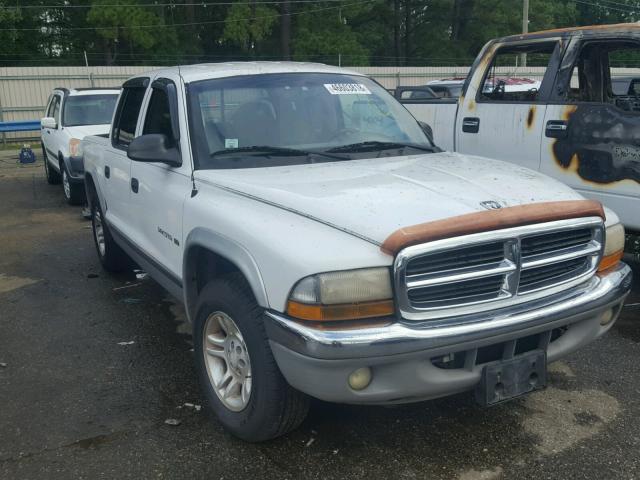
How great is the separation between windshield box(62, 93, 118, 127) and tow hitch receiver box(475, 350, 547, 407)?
9254 millimetres

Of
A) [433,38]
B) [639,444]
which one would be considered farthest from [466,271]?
[433,38]

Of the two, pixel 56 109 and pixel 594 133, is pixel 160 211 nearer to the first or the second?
pixel 594 133

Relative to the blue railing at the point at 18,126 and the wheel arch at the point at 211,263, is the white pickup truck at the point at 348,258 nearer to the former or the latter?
the wheel arch at the point at 211,263

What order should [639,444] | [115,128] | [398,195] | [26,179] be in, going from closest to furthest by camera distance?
[398,195] → [639,444] → [115,128] → [26,179]

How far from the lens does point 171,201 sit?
392cm

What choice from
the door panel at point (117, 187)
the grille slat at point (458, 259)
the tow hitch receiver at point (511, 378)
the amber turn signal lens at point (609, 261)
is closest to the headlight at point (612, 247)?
the amber turn signal lens at point (609, 261)

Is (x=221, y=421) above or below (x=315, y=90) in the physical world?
below

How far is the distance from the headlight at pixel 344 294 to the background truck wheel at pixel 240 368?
1.18 ft

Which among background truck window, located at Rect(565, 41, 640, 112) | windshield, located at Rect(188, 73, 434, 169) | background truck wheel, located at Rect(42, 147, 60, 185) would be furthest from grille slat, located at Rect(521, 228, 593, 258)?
background truck wheel, located at Rect(42, 147, 60, 185)

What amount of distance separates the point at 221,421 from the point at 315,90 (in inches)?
85.6

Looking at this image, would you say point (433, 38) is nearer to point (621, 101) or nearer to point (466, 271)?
point (621, 101)

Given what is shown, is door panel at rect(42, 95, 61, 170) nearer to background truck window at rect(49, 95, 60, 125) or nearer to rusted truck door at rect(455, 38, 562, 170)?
background truck window at rect(49, 95, 60, 125)

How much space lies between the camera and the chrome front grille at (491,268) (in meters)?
2.72

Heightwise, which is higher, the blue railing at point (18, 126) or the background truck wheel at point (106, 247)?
the blue railing at point (18, 126)
